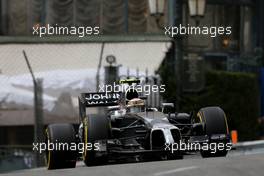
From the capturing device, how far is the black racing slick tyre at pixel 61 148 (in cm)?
1220

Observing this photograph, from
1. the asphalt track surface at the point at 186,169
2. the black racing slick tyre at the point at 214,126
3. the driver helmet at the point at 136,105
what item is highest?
the driver helmet at the point at 136,105

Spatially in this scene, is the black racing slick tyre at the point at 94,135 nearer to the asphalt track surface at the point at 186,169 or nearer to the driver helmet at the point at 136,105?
the driver helmet at the point at 136,105

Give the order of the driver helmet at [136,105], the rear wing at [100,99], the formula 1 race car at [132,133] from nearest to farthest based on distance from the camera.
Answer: the formula 1 race car at [132,133], the driver helmet at [136,105], the rear wing at [100,99]

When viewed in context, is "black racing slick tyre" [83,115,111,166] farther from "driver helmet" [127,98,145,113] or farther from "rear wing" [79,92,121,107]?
"rear wing" [79,92,121,107]

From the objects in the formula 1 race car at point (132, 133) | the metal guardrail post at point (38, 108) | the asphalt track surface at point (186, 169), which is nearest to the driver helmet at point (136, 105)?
the formula 1 race car at point (132, 133)

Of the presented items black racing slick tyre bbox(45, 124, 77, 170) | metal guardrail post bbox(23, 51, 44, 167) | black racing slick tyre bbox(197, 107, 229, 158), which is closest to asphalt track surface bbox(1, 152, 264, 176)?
black racing slick tyre bbox(45, 124, 77, 170)

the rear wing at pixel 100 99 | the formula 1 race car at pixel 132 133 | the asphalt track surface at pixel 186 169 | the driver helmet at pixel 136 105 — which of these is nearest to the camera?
the asphalt track surface at pixel 186 169

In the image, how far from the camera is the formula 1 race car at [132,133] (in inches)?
465

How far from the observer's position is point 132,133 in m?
12.4

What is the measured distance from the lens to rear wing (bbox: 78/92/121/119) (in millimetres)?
13359

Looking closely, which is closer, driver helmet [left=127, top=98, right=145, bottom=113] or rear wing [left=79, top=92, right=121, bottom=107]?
driver helmet [left=127, top=98, right=145, bottom=113]

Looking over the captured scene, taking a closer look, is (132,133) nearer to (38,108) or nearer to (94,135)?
(94,135)

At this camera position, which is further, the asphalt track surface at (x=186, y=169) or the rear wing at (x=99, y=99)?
the rear wing at (x=99, y=99)

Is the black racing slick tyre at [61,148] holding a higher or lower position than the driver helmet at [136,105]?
lower
